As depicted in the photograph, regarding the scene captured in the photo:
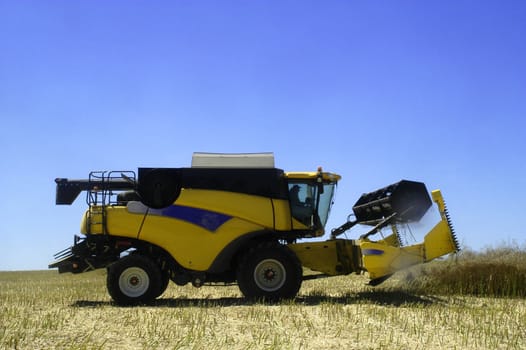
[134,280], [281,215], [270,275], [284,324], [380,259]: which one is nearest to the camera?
[284,324]

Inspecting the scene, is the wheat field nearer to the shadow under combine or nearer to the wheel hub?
the shadow under combine

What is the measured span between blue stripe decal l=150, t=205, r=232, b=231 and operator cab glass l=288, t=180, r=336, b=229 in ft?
4.57

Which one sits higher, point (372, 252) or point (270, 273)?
point (372, 252)

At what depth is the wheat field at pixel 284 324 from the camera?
272 inches

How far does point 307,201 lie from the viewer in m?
12.4

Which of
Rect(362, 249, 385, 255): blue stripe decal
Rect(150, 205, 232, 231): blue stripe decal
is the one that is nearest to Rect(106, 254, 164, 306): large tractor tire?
Rect(150, 205, 232, 231): blue stripe decal

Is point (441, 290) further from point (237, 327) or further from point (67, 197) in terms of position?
point (67, 197)

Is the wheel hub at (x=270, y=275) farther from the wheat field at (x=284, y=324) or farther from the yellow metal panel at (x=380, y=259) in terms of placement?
the yellow metal panel at (x=380, y=259)

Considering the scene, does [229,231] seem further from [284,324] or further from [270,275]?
[284,324]

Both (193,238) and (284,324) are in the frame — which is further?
(193,238)

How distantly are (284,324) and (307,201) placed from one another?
4.49 m

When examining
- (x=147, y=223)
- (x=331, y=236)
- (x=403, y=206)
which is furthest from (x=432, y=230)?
(x=147, y=223)

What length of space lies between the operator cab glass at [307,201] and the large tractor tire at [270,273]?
2.87 feet

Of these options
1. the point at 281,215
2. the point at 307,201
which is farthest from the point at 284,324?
the point at 307,201
